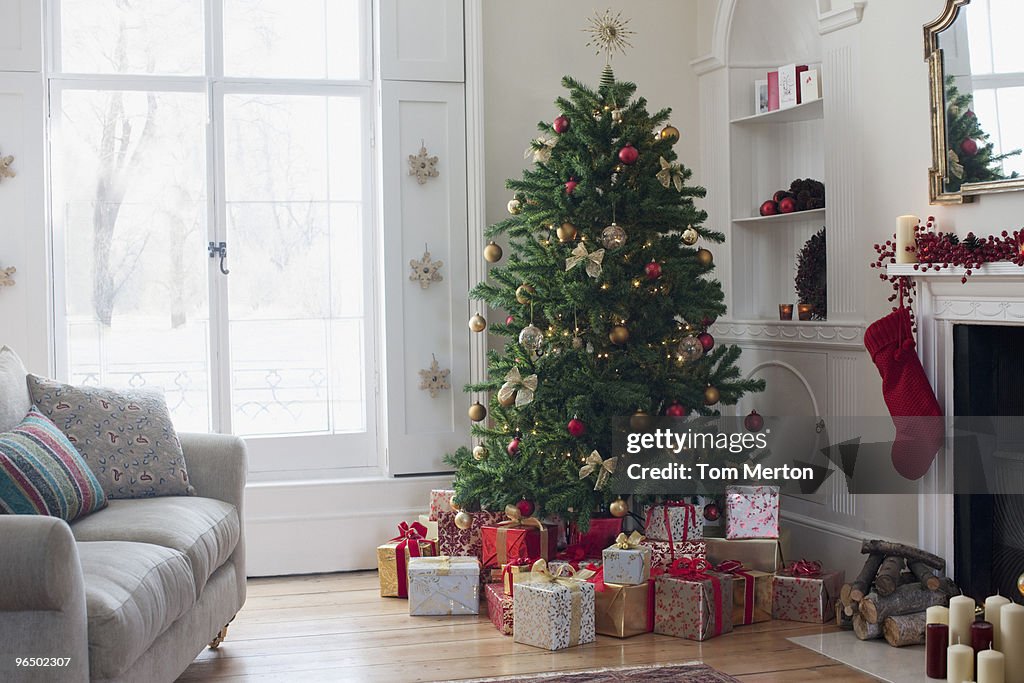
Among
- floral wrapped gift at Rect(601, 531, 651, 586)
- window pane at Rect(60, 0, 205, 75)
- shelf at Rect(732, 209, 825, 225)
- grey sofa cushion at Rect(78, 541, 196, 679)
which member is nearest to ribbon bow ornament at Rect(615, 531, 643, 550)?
floral wrapped gift at Rect(601, 531, 651, 586)

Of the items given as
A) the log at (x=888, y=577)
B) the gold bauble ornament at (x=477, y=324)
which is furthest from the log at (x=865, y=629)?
the gold bauble ornament at (x=477, y=324)

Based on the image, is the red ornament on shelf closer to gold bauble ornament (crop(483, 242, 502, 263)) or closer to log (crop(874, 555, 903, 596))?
gold bauble ornament (crop(483, 242, 502, 263))

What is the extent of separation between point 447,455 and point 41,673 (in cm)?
238

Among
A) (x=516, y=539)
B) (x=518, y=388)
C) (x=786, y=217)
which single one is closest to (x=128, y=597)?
(x=516, y=539)

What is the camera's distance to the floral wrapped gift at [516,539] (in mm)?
3697

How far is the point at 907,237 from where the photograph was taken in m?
3.48

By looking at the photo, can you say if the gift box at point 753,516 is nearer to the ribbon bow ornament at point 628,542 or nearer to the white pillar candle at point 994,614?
the ribbon bow ornament at point 628,542

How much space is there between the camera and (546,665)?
10.2 ft

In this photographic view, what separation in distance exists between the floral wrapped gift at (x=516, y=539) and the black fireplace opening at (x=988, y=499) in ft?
4.64

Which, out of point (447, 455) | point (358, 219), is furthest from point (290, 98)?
point (447, 455)

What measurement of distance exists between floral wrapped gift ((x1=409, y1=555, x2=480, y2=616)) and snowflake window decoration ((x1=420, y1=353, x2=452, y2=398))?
0.96 meters

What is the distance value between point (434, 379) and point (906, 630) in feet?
6.98

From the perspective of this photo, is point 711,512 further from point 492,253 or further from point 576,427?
point 492,253

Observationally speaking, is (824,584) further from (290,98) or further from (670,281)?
(290,98)
